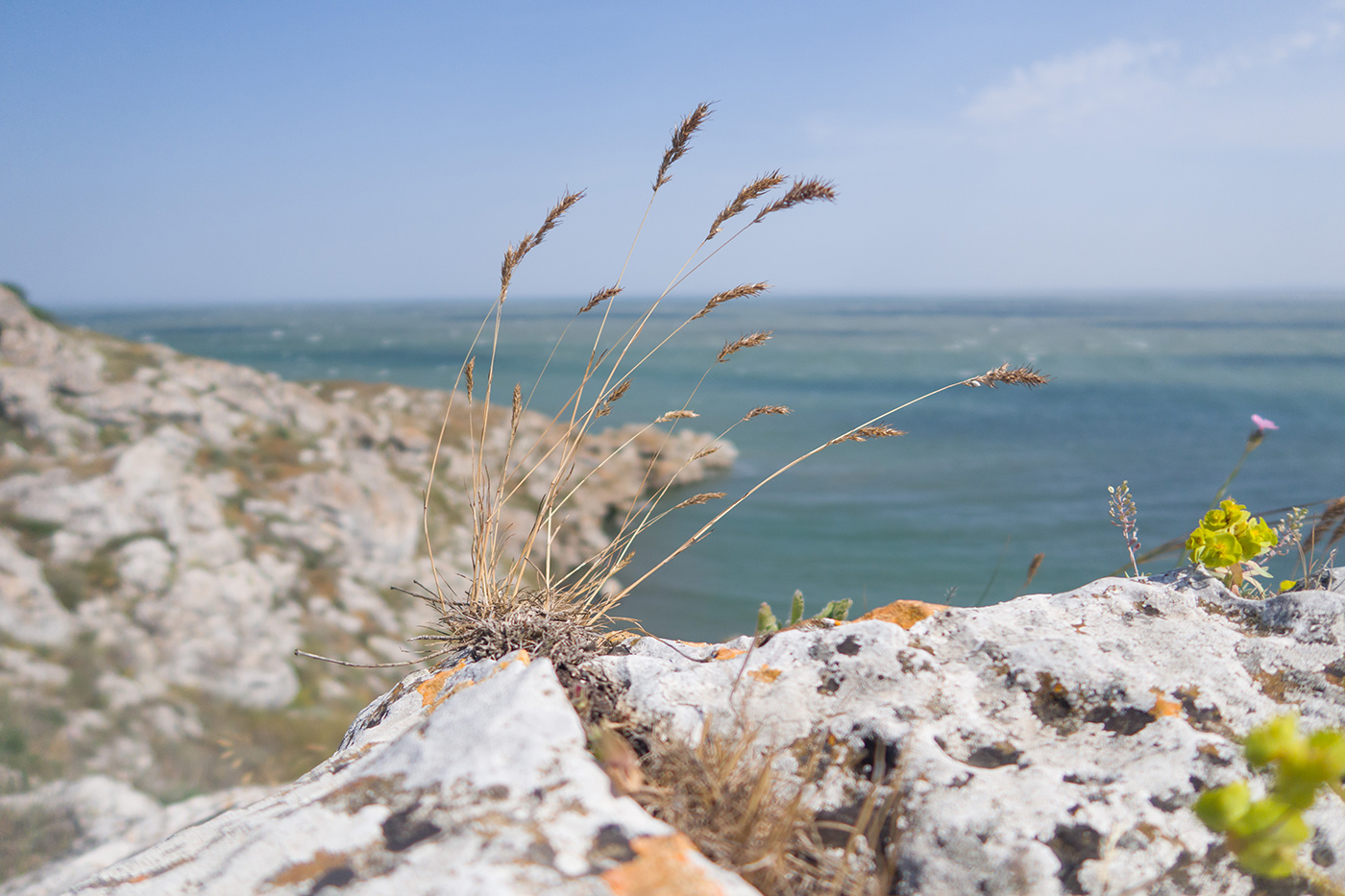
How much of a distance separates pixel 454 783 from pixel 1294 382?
54.7m

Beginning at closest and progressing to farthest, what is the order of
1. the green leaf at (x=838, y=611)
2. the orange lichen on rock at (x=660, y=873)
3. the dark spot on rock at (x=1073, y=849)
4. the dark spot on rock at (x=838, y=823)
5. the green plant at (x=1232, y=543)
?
1. the orange lichen on rock at (x=660, y=873)
2. the dark spot on rock at (x=1073, y=849)
3. the dark spot on rock at (x=838, y=823)
4. the green plant at (x=1232, y=543)
5. the green leaf at (x=838, y=611)

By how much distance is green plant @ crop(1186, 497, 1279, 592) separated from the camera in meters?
2.09

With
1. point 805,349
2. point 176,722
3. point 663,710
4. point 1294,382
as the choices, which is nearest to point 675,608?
point 176,722

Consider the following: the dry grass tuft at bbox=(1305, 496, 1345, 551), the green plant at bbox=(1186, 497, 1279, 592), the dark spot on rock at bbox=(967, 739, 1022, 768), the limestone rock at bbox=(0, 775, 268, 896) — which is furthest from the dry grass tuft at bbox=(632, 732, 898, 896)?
the limestone rock at bbox=(0, 775, 268, 896)

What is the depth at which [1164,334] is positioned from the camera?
77.8m

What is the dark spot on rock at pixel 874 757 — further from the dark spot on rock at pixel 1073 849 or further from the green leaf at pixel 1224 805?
the green leaf at pixel 1224 805

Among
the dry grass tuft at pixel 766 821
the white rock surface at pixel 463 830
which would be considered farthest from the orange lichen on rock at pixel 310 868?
the dry grass tuft at pixel 766 821

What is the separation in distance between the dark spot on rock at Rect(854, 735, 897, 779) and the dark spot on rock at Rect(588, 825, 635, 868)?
2.03ft

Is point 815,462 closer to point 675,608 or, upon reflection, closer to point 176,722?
point 675,608

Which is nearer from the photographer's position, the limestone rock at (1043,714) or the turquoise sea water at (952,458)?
the limestone rock at (1043,714)

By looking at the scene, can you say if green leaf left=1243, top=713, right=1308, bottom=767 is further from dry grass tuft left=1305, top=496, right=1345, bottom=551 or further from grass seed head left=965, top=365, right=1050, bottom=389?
dry grass tuft left=1305, top=496, right=1345, bottom=551

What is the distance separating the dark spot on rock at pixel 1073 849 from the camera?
4.16ft

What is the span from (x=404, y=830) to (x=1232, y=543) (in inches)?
95.6

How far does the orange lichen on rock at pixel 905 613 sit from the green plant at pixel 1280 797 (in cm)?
108
